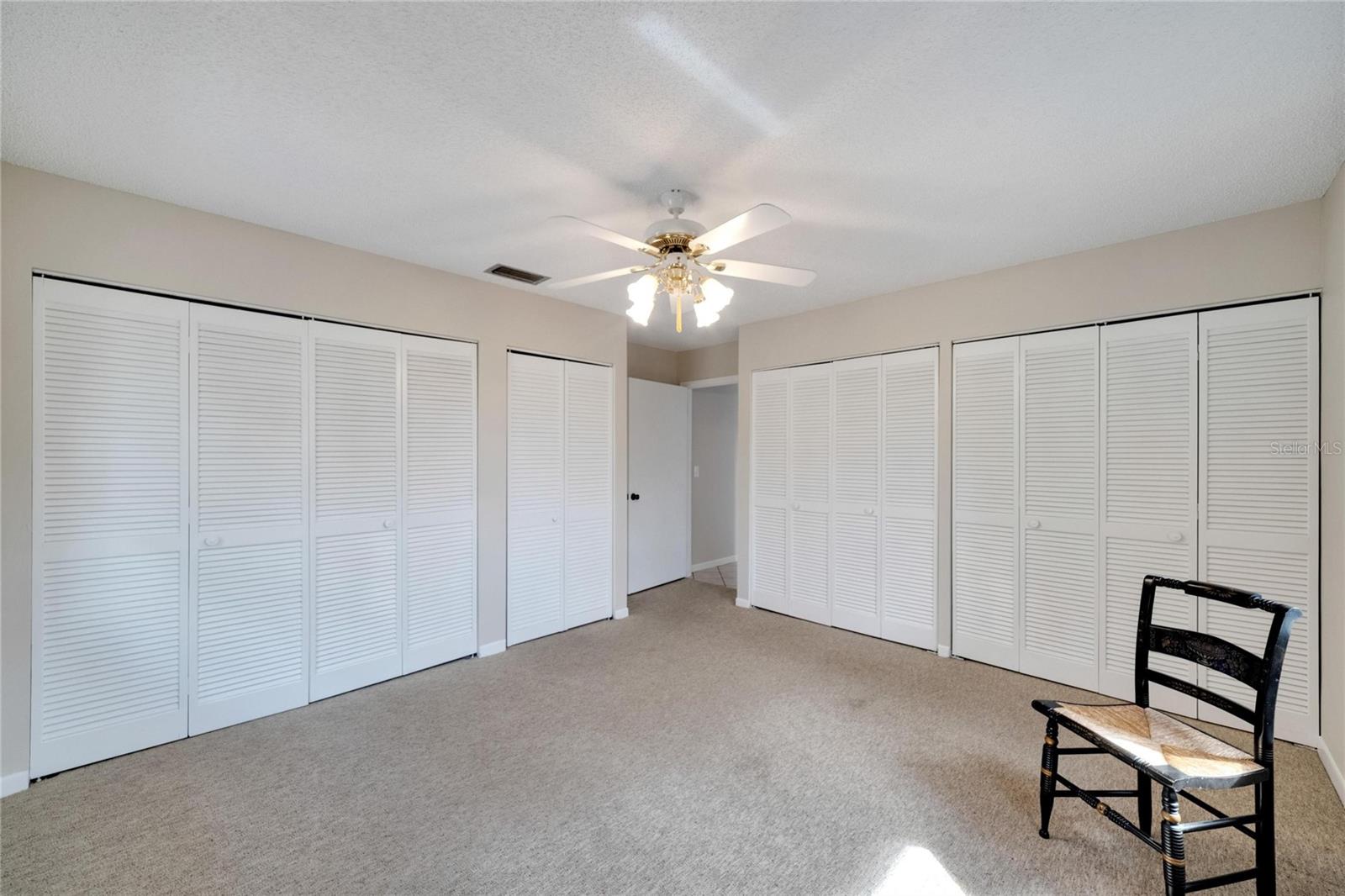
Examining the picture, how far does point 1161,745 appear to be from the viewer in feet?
5.51

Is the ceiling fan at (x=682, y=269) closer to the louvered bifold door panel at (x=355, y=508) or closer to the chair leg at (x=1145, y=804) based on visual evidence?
the louvered bifold door panel at (x=355, y=508)

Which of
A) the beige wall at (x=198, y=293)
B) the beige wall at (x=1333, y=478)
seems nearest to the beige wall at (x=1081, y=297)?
the beige wall at (x=1333, y=478)

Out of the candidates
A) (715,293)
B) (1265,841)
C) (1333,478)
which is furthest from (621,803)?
(1333,478)

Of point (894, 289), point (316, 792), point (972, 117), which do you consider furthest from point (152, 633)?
point (894, 289)

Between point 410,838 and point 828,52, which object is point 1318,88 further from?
point 410,838

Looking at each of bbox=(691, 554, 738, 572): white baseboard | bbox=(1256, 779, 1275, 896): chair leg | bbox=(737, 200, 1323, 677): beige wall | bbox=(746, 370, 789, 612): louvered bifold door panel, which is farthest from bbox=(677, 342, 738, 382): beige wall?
bbox=(1256, 779, 1275, 896): chair leg

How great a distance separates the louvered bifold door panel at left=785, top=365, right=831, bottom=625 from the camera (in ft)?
13.9

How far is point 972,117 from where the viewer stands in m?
1.84

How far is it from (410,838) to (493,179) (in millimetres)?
2530

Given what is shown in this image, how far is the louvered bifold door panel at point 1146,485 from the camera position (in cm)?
279

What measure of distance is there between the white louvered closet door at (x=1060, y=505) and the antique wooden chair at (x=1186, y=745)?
1.29 metres

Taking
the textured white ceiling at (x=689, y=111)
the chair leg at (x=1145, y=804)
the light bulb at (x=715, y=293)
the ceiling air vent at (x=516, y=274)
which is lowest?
the chair leg at (x=1145, y=804)

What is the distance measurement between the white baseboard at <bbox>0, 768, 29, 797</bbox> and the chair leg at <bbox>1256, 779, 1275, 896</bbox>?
4264 mm

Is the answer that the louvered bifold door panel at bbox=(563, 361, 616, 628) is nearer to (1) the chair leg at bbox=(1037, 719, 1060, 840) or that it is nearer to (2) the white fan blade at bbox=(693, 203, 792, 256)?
(2) the white fan blade at bbox=(693, 203, 792, 256)
